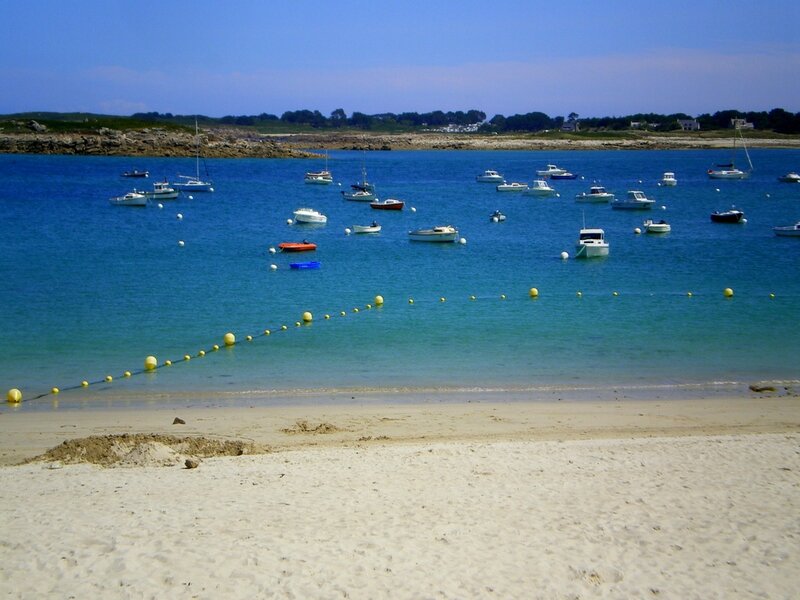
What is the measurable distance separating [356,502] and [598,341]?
45.1ft

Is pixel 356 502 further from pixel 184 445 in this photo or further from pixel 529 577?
pixel 184 445

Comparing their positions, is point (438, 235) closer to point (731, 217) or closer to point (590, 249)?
point (590, 249)

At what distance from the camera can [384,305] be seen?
93.6 feet

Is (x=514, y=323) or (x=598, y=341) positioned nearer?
(x=598, y=341)

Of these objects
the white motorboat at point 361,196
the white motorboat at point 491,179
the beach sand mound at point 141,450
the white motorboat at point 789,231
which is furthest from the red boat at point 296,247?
the white motorboat at point 491,179

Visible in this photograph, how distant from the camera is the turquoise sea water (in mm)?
20031

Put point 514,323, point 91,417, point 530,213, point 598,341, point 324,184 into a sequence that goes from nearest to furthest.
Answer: point 91,417, point 598,341, point 514,323, point 530,213, point 324,184

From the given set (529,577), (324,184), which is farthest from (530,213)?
(529,577)

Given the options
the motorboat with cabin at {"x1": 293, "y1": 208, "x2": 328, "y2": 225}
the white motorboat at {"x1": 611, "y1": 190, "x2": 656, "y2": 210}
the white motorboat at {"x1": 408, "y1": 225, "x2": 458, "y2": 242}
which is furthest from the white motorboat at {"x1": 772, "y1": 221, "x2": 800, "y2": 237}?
the motorboat with cabin at {"x1": 293, "y1": 208, "x2": 328, "y2": 225}

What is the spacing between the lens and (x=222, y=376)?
65.1 ft

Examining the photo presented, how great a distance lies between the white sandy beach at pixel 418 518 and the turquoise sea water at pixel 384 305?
4.82 m

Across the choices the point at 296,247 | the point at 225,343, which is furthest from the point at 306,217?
the point at 225,343

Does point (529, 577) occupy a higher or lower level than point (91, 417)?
higher

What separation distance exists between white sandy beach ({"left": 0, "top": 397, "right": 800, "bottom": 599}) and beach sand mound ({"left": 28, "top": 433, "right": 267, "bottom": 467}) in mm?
72
